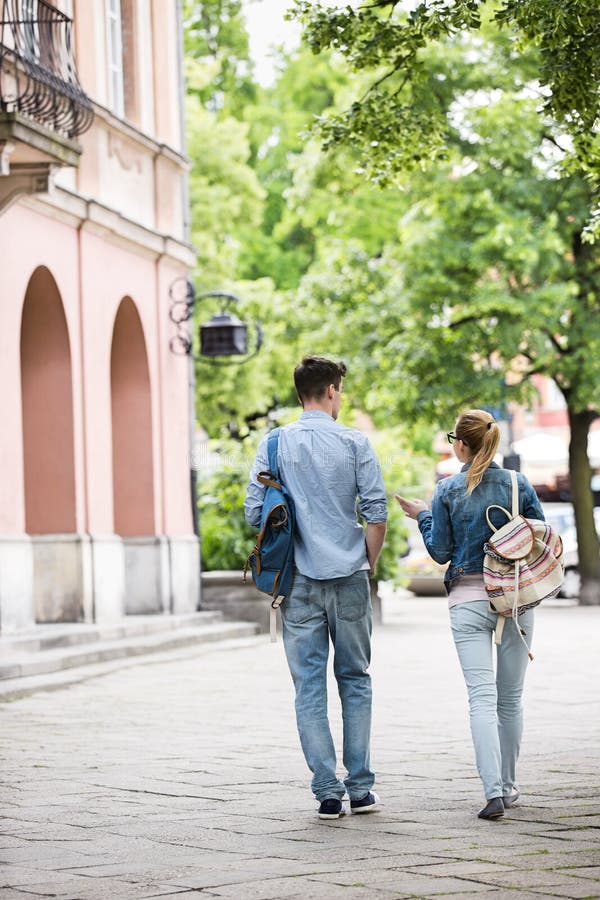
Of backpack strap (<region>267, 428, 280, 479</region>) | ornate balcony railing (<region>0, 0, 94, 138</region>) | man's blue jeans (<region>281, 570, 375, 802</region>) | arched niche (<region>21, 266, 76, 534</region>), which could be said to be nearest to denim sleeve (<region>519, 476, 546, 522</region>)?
man's blue jeans (<region>281, 570, 375, 802</region>)

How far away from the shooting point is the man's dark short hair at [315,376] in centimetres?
712

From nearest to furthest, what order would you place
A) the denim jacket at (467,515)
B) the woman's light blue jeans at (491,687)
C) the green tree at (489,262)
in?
the woman's light blue jeans at (491,687), the denim jacket at (467,515), the green tree at (489,262)

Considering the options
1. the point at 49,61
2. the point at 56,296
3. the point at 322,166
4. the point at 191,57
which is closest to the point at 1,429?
the point at 56,296

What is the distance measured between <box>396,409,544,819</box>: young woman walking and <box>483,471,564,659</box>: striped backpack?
0.07 meters

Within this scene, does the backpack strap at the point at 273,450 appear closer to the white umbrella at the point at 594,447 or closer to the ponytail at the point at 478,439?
the ponytail at the point at 478,439

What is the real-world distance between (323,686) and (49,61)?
10738mm

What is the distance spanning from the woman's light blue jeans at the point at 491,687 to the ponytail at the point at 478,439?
537 millimetres

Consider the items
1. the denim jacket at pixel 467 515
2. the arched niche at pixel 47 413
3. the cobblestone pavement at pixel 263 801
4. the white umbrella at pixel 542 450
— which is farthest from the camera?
the white umbrella at pixel 542 450

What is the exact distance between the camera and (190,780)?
820 cm

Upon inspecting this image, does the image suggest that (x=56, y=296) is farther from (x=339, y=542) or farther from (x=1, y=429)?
(x=339, y=542)

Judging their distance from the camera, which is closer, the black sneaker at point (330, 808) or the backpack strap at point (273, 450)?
the black sneaker at point (330, 808)

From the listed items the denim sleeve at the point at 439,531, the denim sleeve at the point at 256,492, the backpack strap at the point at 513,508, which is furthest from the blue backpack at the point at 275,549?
the backpack strap at the point at 513,508

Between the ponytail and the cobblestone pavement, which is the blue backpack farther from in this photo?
the cobblestone pavement

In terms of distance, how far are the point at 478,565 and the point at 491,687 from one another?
1.67 ft
